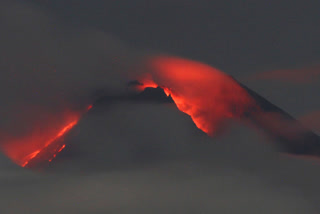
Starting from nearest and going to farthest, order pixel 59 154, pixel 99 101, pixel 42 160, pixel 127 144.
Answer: pixel 42 160 < pixel 59 154 < pixel 127 144 < pixel 99 101

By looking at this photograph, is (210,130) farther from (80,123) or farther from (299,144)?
(80,123)

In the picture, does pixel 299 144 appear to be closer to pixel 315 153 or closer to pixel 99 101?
pixel 315 153

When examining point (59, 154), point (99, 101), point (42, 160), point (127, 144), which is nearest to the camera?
point (42, 160)

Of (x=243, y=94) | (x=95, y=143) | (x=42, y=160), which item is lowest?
(x=42, y=160)

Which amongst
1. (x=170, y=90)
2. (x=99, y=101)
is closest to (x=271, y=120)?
(x=170, y=90)

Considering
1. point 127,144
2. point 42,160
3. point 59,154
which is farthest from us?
point 127,144

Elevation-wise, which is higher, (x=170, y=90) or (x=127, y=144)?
(x=170, y=90)

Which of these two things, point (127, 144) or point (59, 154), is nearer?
point (59, 154)

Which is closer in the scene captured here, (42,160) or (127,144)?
(42,160)

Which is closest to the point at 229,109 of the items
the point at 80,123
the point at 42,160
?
the point at 80,123
